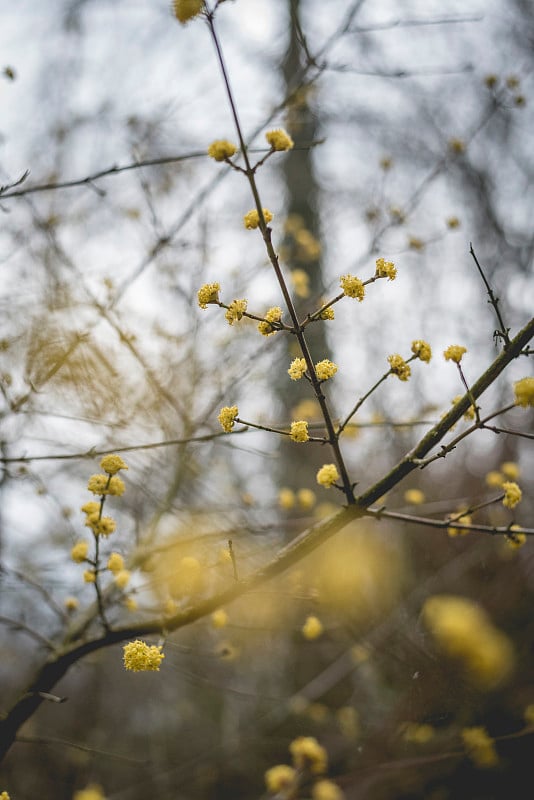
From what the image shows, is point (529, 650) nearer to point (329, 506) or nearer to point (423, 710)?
point (423, 710)

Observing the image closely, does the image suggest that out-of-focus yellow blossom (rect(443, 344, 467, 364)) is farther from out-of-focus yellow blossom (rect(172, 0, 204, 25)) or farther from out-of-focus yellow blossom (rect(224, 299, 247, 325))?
out-of-focus yellow blossom (rect(172, 0, 204, 25))

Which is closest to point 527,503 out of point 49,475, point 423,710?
point 423,710

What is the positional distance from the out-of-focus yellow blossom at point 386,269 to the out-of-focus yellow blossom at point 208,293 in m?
0.46

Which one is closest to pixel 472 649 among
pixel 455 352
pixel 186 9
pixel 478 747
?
pixel 478 747

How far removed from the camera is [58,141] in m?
3.61

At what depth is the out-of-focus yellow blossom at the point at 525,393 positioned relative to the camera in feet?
4.08

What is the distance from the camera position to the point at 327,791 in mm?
2369

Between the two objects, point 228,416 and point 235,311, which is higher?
point 235,311

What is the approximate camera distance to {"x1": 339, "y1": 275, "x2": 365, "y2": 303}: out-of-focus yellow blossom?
137cm

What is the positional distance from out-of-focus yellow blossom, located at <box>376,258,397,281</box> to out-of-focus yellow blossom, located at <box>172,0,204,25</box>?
787mm

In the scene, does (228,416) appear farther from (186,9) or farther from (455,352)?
(186,9)

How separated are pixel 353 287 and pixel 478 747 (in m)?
2.43

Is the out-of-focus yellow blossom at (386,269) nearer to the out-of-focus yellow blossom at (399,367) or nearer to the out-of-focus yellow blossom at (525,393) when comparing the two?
the out-of-focus yellow blossom at (399,367)

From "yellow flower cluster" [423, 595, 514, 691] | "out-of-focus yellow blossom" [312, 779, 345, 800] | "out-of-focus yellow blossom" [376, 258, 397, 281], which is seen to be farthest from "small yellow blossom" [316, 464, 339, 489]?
"out-of-focus yellow blossom" [312, 779, 345, 800]
